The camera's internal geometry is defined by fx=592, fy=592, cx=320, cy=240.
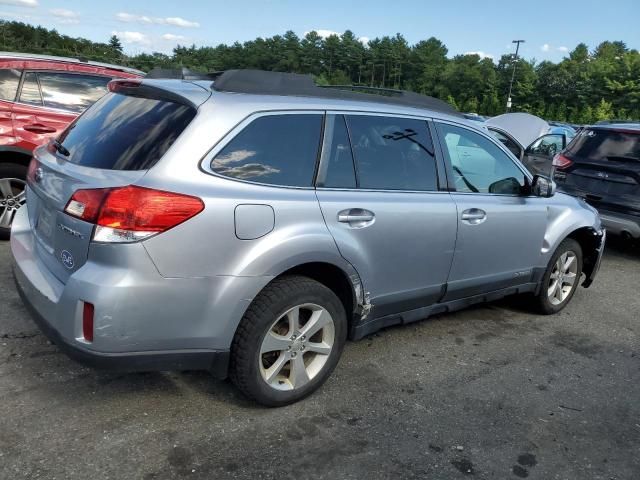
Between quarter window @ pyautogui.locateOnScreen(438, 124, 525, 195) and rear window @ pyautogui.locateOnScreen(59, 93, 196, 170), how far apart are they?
1.87 meters

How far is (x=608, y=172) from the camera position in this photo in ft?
23.6

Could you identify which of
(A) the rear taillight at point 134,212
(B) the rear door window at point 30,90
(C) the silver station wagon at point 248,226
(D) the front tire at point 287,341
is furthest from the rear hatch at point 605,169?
(B) the rear door window at point 30,90

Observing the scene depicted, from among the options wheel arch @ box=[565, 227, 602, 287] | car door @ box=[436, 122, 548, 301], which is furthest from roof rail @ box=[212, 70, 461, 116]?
wheel arch @ box=[565, 227, 602, 287]

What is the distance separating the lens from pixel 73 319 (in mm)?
2609

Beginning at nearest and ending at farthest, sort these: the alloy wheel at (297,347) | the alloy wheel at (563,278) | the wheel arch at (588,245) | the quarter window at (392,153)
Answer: the alloy wheel at (297,347) < the quarter window at (392,153) < the alloy wheel at (563,278) < the wheel arch at (588,245)

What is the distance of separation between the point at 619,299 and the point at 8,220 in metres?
5.98

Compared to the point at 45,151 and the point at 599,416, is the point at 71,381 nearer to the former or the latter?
the point at 45,151

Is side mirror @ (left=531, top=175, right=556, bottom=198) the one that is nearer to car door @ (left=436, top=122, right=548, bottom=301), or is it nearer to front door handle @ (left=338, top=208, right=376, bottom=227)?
car door @ (left=436, top=122, right=548, bottom=301)

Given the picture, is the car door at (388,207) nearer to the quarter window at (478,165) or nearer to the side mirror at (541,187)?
the quarter window at (478,165)

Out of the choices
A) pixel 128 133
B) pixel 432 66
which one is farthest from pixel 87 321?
pixel 432 66

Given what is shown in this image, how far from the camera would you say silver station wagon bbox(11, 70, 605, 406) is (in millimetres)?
2604

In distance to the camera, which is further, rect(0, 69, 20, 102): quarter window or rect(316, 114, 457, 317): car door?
rect(0, 69, 20, 102): quarter window

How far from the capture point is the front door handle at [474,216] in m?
3.92

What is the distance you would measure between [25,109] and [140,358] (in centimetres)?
402
